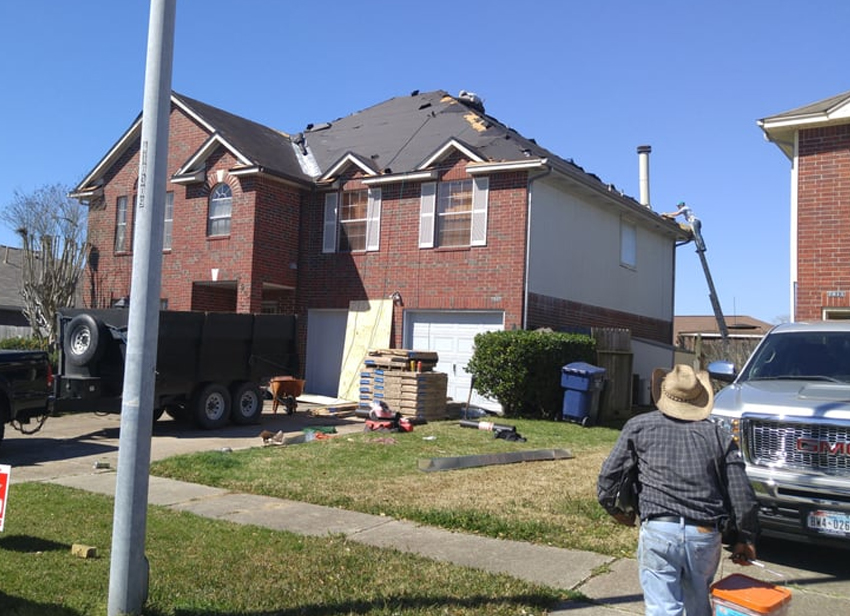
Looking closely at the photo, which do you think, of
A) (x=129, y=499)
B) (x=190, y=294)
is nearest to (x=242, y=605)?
(x=129, y=499)

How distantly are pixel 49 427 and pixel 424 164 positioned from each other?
9758 mm

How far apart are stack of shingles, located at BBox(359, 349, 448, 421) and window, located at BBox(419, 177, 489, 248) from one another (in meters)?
3.51

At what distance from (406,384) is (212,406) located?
3.66 meters

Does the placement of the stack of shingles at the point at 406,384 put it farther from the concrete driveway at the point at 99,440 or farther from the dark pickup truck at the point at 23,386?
the dark pickup truck at the point at 23,386

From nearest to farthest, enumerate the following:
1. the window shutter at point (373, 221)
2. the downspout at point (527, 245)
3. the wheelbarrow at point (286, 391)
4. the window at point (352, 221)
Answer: the wheelbarrow at point (286, 391) → the downspout at point (527, 245) → the window shutter at point (373, 221) → the window at point (352, 221)

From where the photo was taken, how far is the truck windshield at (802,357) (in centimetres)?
736

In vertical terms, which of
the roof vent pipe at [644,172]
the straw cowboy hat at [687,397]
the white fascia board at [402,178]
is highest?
the roof vent pipe at [644,172]

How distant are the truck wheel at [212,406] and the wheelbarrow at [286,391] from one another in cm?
154

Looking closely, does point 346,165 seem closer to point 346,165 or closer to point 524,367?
point 346,165

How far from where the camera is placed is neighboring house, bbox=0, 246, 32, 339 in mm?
32312

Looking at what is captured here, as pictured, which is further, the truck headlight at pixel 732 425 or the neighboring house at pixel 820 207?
the neighboring house at pixel 820 207

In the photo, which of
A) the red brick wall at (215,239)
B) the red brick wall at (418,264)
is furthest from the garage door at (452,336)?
the red brick wall at (215,239)

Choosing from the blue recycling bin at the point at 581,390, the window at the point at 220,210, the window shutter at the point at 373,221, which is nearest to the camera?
the blue recycling bin at the point at 581,390

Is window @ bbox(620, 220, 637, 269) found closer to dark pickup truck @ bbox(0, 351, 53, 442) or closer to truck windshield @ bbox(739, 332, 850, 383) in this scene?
truck windshield @ bbox(739, 332, 850, 383)
